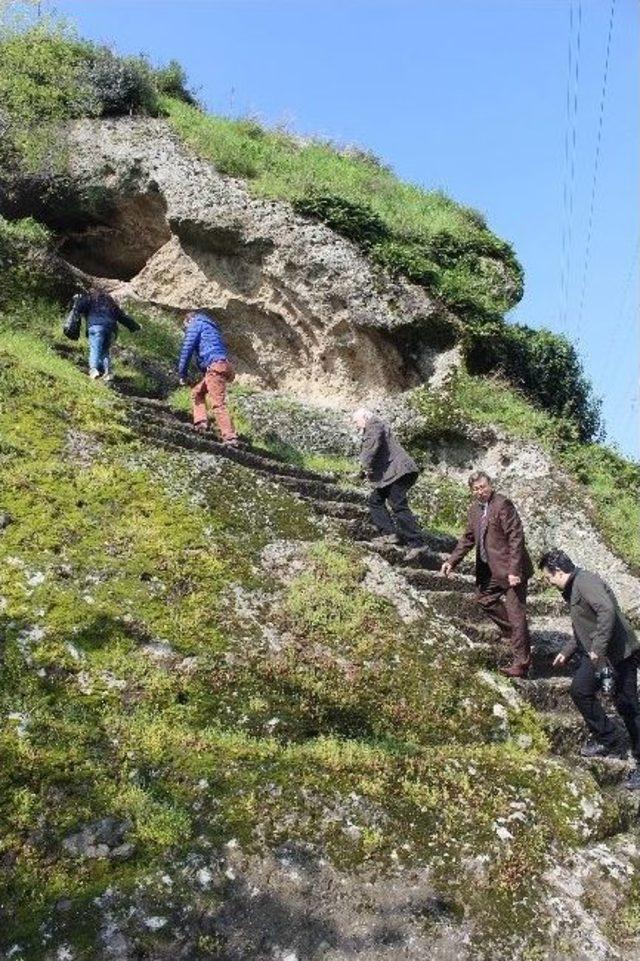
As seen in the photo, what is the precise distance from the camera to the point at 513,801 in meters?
6.09

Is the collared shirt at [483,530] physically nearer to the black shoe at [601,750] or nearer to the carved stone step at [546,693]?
the carved stone step at [546,693]

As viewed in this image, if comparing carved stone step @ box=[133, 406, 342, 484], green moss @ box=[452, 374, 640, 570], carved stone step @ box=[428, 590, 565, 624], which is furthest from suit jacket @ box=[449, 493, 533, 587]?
green moss @ box=[452, 374, 640, 570]

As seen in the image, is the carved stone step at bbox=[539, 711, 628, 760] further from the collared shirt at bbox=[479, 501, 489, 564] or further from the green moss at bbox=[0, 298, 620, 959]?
the collared shirt at bbox=[479, 501, 489, 564]

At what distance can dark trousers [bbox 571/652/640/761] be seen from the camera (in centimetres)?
743

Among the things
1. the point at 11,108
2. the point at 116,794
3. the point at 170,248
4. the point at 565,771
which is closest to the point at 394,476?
the point at 565,771

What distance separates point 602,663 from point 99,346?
8347mm

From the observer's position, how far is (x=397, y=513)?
10.7 m

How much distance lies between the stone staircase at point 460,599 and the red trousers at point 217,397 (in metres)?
0.23

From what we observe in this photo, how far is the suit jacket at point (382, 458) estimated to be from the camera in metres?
10.7

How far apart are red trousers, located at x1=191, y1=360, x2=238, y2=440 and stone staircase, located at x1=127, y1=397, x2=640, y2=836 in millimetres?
231

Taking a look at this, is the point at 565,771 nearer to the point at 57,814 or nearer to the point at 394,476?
the point at 57,814

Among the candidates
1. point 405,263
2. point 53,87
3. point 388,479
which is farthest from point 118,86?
point 388,479

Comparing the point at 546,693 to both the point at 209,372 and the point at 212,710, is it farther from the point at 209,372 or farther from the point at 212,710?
the point at 209,372

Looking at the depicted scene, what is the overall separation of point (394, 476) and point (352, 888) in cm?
586
